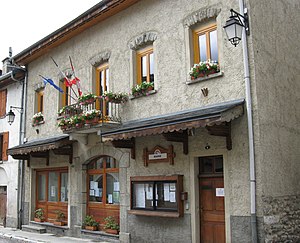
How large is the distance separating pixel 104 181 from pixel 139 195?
2.23m

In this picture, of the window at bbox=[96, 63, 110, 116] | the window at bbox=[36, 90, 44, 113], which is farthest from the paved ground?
the window at bbox=[36, 90, 44, 113]

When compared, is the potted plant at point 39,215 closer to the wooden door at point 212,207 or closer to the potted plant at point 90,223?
the potted plant at point 90,223

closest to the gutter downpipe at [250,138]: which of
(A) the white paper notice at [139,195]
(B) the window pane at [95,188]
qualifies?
(A) the white paper notice at [139,195]

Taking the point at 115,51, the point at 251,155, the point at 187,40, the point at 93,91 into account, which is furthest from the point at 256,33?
the point at 93,91

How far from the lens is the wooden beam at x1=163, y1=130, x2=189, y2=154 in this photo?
988 cm

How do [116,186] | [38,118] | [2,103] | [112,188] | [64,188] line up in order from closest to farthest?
[116,186], [112,188], [64,188], [38,118], [2,103]

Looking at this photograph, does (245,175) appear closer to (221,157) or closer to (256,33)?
(221,157)

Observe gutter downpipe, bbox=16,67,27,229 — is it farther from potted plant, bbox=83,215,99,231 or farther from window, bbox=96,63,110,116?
window, bbox=96,63,110,116

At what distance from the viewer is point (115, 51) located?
42.1 feet

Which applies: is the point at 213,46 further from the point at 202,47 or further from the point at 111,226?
the point at 111,226

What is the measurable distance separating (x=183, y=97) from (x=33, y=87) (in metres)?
8.82

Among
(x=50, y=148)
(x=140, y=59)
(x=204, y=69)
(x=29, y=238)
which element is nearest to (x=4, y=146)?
(x=29, y=238)

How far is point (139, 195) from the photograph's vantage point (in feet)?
37.2

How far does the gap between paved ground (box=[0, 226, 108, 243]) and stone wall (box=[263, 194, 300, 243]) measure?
20.7 feet
